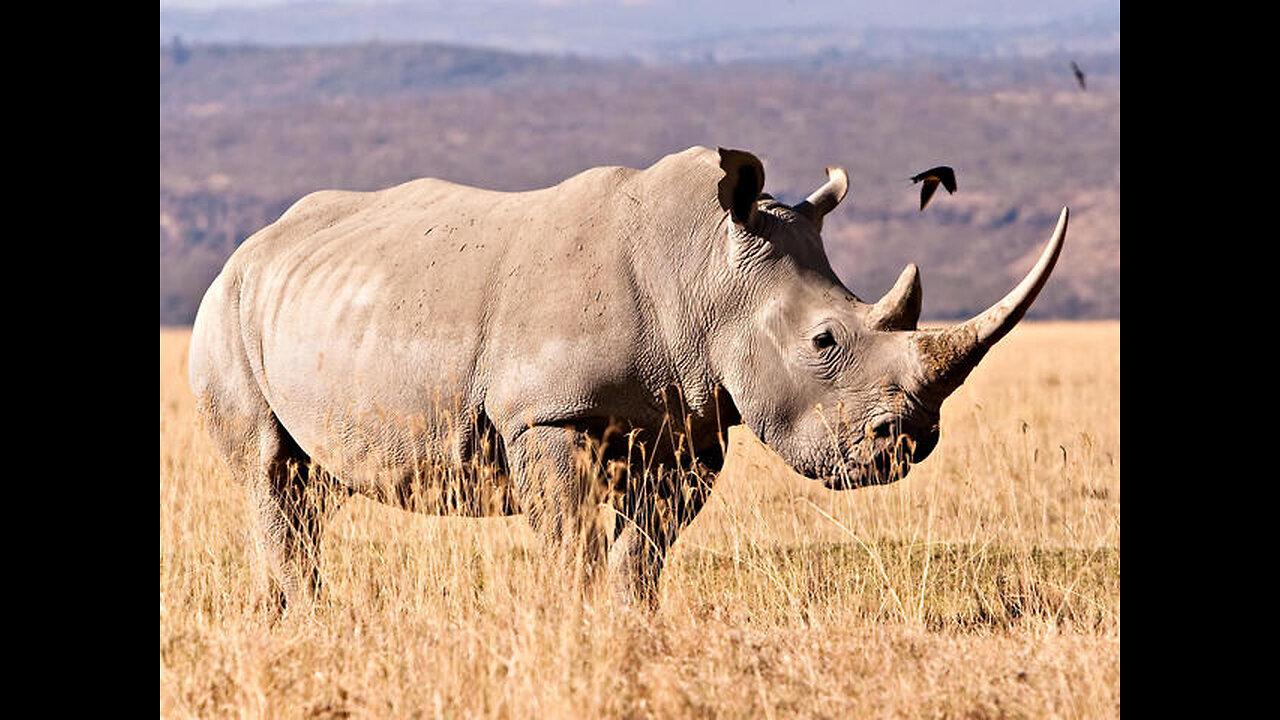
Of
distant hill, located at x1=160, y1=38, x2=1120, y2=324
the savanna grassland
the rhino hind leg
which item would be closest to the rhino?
the savanna grassland

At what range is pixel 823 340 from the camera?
6641 millimetres

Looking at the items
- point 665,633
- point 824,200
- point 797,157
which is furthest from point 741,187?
point 797,157

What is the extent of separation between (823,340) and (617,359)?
0.79 metres

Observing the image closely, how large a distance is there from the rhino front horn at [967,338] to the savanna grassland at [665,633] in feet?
1.04

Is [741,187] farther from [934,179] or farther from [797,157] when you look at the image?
[797,157]

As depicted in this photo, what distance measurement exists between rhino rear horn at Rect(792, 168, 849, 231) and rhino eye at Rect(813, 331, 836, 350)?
66cm

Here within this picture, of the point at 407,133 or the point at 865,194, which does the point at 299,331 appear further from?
the point at 407,133

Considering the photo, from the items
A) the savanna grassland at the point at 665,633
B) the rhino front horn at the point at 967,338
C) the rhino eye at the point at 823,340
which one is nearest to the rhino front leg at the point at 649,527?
the savanna grassland at the point at 665,633

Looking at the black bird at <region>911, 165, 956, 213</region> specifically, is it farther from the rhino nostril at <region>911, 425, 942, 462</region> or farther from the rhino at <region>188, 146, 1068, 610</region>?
the rhino nostril at <region>911, 425, 942, 462</region>

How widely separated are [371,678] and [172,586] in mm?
2414

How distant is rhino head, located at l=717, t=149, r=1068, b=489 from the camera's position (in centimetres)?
642
